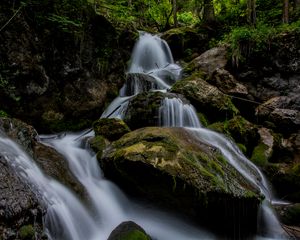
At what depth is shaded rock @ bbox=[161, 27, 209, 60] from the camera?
1538 centimetres

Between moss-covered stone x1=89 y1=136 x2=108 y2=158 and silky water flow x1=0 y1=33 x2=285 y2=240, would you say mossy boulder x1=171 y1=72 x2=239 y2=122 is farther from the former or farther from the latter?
moss-covered stone x1=89 y1=136 x2=108 y2=158

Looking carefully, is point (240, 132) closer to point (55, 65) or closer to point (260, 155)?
point (260, 155)

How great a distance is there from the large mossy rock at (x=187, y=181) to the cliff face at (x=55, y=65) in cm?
307

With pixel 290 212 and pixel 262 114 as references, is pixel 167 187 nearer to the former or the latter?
pixel 290 212

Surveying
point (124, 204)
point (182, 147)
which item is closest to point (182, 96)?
point (182, 147)

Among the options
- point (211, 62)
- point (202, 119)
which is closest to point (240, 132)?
point (202, 119)

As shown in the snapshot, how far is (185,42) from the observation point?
15617 millimetres

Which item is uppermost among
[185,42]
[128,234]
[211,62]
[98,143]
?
[185,42]

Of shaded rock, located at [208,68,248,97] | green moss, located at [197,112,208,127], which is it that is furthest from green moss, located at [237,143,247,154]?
shaded rock, located at [208,68,248,97]

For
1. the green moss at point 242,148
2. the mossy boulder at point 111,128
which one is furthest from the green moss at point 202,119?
the mossy boulder at point 111,128

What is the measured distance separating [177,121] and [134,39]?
21.8ft

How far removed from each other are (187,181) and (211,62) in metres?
7.65

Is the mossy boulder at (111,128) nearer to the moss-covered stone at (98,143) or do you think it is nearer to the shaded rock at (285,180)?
the moss-covered stone at (98,143)

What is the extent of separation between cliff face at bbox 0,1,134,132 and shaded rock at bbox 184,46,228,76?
327cm
